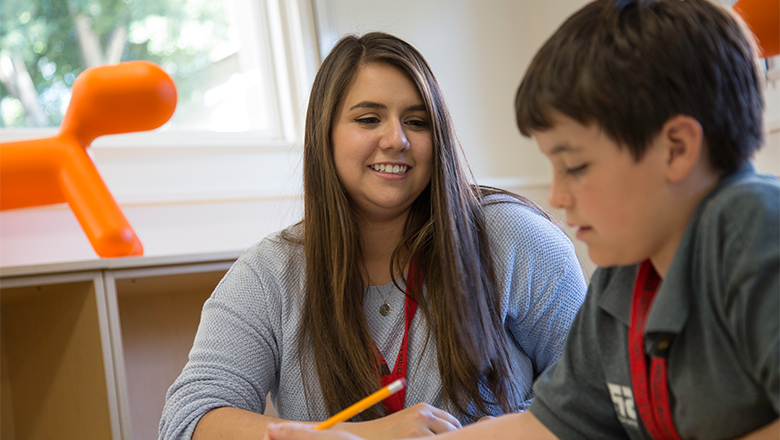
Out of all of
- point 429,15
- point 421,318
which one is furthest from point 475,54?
point 421,318

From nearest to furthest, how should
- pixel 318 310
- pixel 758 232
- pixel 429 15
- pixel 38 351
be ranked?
pixel 758 232 → pixel 318 310 → pixel 38 351 → pixel 429 15

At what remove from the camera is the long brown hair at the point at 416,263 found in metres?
1.02

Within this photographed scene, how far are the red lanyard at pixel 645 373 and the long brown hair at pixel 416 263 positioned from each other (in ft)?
1.43

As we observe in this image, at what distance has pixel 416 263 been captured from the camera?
3.72 feet

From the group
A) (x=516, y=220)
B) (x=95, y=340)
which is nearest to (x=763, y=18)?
(x=516, y=220)

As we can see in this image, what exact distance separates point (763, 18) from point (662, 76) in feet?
2.44

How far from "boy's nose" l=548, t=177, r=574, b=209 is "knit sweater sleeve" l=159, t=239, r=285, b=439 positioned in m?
0.61

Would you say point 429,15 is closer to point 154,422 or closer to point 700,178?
point 154,422

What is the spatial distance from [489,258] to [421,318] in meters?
0.15

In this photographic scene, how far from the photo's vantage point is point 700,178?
54cm

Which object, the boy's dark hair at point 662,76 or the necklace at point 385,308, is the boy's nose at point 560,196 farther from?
the necklace at point 385,308

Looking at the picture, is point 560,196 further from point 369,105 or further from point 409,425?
point 369,105

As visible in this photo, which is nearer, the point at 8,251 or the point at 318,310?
the point at 318,310

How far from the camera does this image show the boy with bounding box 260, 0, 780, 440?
1.62 ft
